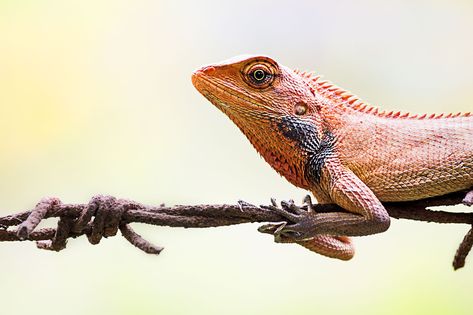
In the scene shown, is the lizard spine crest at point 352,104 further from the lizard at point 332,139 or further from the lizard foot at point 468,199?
the lizard foot at point 468,199

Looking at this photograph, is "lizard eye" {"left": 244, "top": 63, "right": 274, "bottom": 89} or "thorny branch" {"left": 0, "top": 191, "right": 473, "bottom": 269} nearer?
"thorny branch" {"left": 0, "top": 191, "right": 473, "bottom": 269}

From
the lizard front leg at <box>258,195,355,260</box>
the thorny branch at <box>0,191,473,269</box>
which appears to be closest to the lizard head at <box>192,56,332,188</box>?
the lizard front leg at <box>258,195,355,260</box>

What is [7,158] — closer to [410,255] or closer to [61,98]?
[61,98]

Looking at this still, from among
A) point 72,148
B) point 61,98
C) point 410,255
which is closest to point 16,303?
point 72,148

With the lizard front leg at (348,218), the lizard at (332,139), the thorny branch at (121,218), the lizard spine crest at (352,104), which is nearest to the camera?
the thorny branch at (121,218)

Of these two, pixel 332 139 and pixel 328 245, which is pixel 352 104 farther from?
pixel 328 245

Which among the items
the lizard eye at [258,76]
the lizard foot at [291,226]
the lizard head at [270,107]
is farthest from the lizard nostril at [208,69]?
the lizard foot at [291,226]

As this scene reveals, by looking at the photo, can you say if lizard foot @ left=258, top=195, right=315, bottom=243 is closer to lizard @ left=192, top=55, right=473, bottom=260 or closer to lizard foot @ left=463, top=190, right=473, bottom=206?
lizard @ left=192, top=55, right=473, bottom=260
